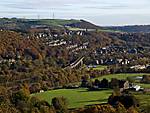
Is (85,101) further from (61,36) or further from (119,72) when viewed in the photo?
(61,36)

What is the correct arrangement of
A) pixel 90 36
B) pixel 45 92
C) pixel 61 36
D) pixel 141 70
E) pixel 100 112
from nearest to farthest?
1. pixel 100 112
2. pixel 45 92
3. pixel 141 70
4. pixel 61 36
5. pixel 90 36

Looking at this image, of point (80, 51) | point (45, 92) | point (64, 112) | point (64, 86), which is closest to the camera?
point (64, 112)

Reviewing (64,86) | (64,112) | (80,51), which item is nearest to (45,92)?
(64,86)

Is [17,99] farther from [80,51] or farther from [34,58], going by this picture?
[80,51]

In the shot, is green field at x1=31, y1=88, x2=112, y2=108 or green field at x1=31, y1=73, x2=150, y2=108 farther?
green field at x1=31, y1=88, x2=112, y2=108

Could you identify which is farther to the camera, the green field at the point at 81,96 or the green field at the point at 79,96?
the green field at the point at 79,96

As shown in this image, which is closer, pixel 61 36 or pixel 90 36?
pixel 61 36
